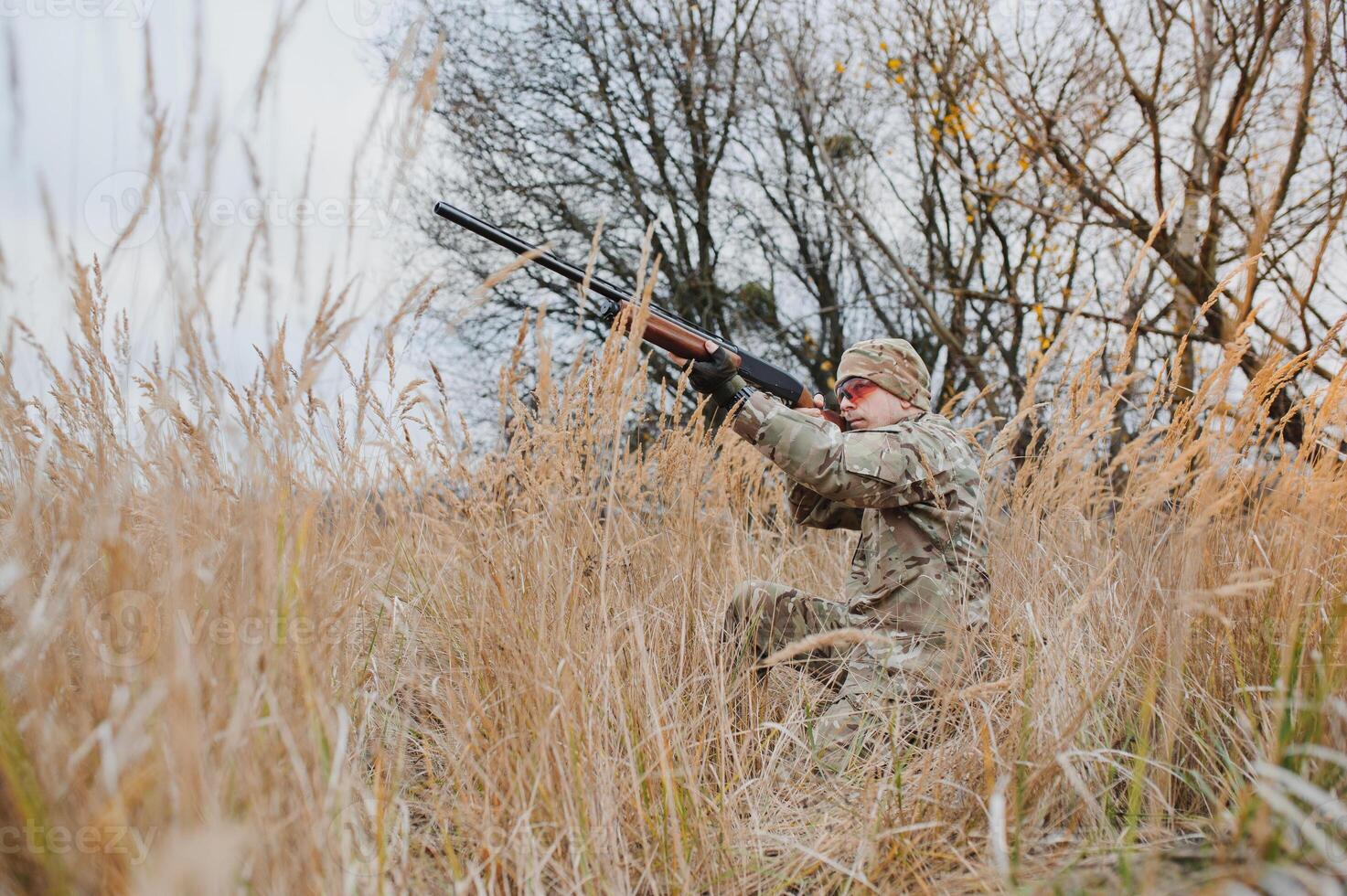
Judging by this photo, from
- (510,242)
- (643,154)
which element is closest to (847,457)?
(510,242)

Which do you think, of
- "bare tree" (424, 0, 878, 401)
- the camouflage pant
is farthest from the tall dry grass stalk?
"bare tree" (424, 0, 878, 401)

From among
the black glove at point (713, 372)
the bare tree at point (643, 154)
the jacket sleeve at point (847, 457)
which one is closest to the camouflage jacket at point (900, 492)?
the jacket sleeve at point (847, 457)

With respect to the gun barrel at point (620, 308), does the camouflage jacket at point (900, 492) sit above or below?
below

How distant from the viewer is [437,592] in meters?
2.09

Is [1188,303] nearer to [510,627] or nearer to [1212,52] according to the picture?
[1212,52]

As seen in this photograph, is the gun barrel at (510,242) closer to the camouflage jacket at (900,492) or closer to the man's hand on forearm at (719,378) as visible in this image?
the man's hand on forearm at (719,378)

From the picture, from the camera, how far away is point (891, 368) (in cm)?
Result: 261

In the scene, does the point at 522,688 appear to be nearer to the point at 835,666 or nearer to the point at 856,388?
the point at 835,666

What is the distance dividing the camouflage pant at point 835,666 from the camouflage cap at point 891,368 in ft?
2.36

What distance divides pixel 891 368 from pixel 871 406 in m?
0.14

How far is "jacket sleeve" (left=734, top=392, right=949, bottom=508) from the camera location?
2266mm

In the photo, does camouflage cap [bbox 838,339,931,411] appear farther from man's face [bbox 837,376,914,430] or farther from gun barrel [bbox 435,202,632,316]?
gun barrel [bbox 435,202,632,316]

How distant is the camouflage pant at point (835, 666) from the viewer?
6.25 ft

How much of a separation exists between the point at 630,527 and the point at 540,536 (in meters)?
0.49
